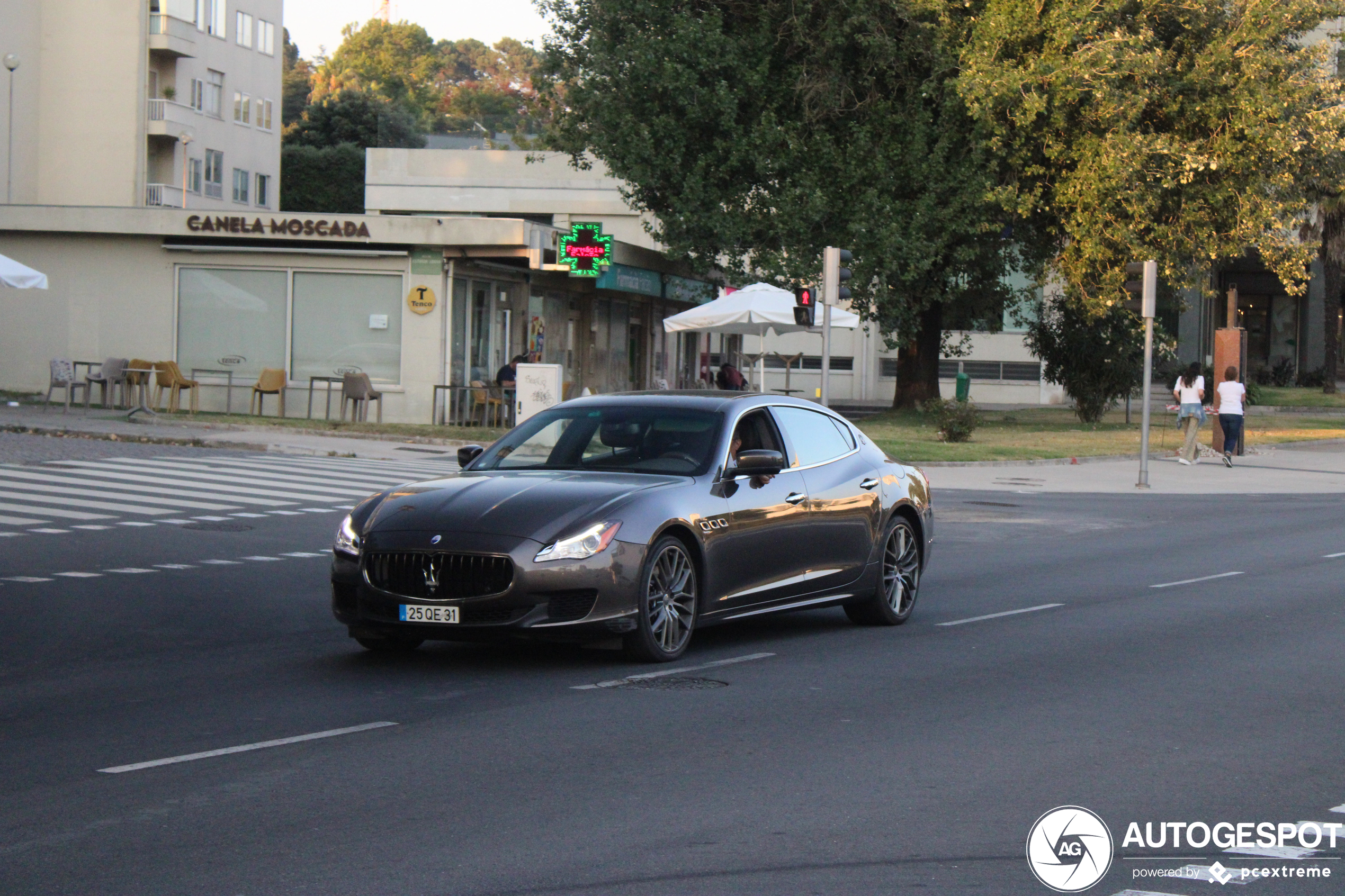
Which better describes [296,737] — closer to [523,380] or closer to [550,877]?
[550,877]

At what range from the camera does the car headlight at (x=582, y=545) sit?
8.34 m

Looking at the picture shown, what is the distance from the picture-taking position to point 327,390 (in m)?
31.1

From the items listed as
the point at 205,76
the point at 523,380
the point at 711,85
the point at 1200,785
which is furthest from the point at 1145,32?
the point at 205,76

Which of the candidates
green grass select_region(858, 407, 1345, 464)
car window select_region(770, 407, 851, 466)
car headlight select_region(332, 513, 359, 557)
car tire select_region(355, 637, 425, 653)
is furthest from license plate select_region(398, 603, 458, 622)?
green grass select_region(858, 407, 1345, 464)

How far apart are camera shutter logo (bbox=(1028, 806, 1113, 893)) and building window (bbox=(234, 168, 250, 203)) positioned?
6421 centimetres

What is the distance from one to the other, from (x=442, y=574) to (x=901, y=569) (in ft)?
12.4

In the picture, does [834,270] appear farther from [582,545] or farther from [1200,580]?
[582,545]

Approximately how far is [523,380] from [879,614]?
15701 millimetres

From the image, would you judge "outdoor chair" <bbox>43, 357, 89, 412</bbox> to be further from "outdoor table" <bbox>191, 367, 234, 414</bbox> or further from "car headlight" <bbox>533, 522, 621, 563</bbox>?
"car headlight" <bbox>533, 522, 621, 563</bbox>

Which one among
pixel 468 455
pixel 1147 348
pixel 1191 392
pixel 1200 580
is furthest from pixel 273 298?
pixel 468 455

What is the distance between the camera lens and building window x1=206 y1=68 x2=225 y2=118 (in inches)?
2495

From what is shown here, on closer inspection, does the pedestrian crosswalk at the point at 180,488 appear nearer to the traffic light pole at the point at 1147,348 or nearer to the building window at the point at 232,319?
the building window at the point at 232,319

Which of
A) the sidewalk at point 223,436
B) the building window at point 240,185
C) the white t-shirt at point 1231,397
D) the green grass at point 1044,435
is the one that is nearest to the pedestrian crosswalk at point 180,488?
the sidewalk at point 223,436

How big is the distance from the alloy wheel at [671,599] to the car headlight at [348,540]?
157cm
